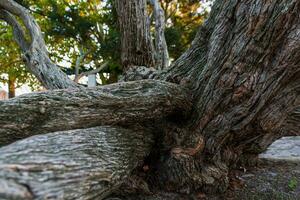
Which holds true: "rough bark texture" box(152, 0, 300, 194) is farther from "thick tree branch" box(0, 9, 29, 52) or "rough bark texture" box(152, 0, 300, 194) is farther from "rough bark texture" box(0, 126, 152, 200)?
"thick tree branch" box(0, 9, 29, 52)

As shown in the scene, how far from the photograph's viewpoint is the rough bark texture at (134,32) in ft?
13.4

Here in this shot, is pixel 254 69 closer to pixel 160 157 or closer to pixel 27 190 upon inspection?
pixel 160 157

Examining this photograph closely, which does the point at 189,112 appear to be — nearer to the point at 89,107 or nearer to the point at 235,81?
the point at 235,81

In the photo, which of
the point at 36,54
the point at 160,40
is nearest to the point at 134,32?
the point at 36,54

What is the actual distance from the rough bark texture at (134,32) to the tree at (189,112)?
1.93 ft

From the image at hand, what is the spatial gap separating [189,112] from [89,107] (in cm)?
108

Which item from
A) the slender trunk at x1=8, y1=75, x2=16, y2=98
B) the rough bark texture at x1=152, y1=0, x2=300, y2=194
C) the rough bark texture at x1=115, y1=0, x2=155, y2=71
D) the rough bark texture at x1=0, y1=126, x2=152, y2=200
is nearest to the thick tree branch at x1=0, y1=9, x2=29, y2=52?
the rough bark texture at x1=115, y1=0, x2=155, y2=71

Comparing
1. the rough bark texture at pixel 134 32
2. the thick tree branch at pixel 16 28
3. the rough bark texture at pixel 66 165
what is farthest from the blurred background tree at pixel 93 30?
the rough bark texture at pixel 66 165

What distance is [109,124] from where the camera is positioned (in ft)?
9.49

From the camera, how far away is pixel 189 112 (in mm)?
3424

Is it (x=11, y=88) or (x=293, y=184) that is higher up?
(x=11, y=88)

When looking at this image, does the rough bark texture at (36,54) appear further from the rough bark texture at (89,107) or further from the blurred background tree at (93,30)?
the blurred background tree at (93,30)

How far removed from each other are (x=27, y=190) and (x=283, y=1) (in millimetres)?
2284

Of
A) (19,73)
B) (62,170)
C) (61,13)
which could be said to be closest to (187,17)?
(61,13)
